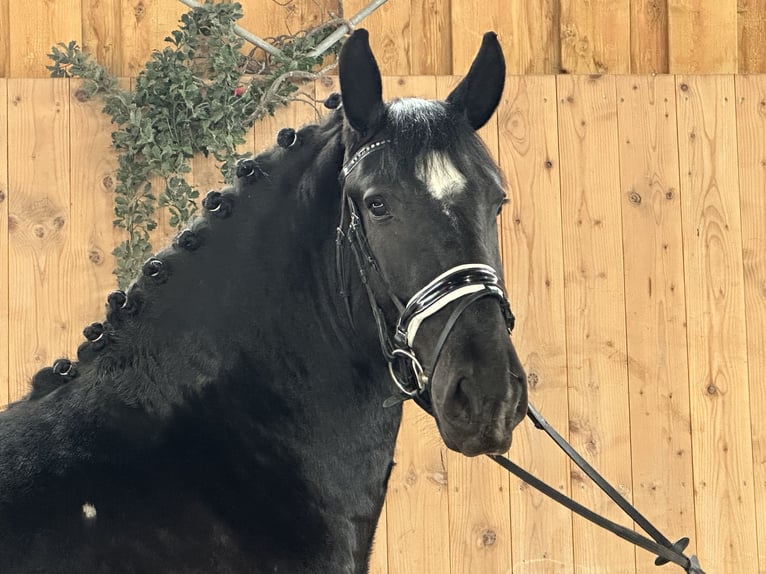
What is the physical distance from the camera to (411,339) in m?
1.78

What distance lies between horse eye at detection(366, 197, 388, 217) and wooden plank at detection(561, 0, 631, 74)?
10.7 ft

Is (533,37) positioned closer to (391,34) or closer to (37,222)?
(391,34)

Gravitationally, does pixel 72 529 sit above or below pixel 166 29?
below

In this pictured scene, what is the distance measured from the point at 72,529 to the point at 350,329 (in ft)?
2.14

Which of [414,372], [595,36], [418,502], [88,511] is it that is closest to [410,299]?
[414,372]

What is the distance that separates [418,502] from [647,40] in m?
2.59

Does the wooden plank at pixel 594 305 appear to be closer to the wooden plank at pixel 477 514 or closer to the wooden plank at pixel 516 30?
the wooden plank at pixel 477 514

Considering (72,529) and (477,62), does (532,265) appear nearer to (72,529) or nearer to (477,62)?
(477,62)

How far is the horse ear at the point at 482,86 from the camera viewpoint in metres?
2.01

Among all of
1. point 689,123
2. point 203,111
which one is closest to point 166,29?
point 203,111

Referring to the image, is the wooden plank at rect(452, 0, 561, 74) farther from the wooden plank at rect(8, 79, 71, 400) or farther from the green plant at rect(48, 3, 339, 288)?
the wooden plank at rect(8, 79, 71, 400)

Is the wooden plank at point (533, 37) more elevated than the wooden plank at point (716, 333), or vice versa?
the wooden plank at point (533, 37)

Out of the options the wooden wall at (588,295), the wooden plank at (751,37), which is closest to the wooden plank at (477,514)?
the wooden wall at (588,295)

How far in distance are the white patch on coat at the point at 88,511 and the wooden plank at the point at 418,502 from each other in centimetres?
249
